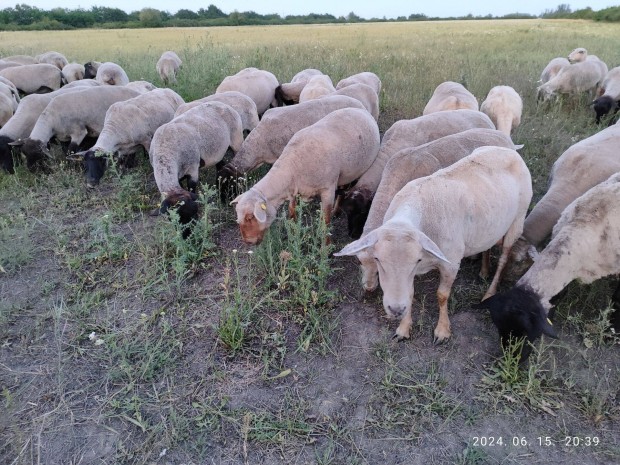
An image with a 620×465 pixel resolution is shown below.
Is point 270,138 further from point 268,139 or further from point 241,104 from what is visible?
point 241,104

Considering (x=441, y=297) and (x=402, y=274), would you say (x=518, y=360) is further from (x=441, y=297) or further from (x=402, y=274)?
(x=402, y=274)

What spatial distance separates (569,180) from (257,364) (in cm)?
475

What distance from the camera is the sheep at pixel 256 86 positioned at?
33.1 feet

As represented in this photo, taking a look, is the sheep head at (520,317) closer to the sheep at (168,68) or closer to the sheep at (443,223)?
the sheep at (443,223)

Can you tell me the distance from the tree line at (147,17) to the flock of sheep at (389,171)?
5031cm

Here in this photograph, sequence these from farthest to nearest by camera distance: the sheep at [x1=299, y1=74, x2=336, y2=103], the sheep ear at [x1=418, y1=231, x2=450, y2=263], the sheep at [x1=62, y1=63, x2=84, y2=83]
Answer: the sheep at [x1=62, y1=63, x2=84, y2=83], the sheep at [x1=299, y1=74, x2=336, y2=103], the sheep ear at [x1=418, y1=231, x2=450, y2=263]

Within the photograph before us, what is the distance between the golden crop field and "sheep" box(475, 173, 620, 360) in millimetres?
454

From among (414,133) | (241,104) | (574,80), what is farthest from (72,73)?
(574,80)

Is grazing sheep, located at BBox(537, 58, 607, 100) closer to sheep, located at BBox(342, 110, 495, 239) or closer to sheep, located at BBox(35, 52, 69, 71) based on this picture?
sheep, located at BBox(342, 110, 495, 239)

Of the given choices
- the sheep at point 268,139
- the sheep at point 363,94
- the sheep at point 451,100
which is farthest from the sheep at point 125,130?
the sheep at point 451,100

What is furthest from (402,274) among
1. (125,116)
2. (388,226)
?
(125,116)

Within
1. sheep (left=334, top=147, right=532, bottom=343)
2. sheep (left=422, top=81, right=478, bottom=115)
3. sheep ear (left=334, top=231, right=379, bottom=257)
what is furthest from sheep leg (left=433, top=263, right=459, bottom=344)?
sheep (left=422, top=81, right=478, bottom=115)

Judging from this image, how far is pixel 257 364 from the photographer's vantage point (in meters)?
4.24

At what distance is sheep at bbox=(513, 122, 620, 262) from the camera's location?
5492 millimetres
